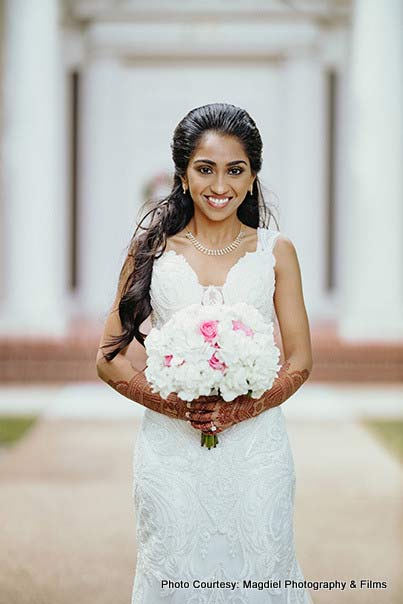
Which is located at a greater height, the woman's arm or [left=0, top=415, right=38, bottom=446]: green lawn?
the woman's arm

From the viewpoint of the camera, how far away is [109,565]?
5.27 meters

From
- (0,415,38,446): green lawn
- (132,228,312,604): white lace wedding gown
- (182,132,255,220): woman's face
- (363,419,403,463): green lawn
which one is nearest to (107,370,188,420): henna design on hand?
(132,228,312,604): white lace wedding gown

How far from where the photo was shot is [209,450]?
10.2 feet

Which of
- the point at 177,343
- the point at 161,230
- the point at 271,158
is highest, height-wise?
the point at 271,158

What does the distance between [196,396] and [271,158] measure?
1447cm

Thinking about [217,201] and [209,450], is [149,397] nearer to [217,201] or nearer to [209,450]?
[209,450]

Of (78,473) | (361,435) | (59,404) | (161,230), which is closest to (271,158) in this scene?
(59,404)

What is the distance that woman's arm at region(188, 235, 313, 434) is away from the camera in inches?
116

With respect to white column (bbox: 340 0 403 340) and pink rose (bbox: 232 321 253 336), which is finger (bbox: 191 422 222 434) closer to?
pink rose (bbox: 232 321 253 336)

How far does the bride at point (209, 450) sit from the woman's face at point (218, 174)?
14 millimetres

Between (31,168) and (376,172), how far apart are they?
400 cm

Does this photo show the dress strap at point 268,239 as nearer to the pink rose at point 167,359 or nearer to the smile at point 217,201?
the smile at point 217,201

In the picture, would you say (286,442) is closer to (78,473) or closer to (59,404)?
(78,473)

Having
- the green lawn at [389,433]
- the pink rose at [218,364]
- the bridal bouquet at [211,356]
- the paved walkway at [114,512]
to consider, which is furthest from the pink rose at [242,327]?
the green lawn at [389,433]
